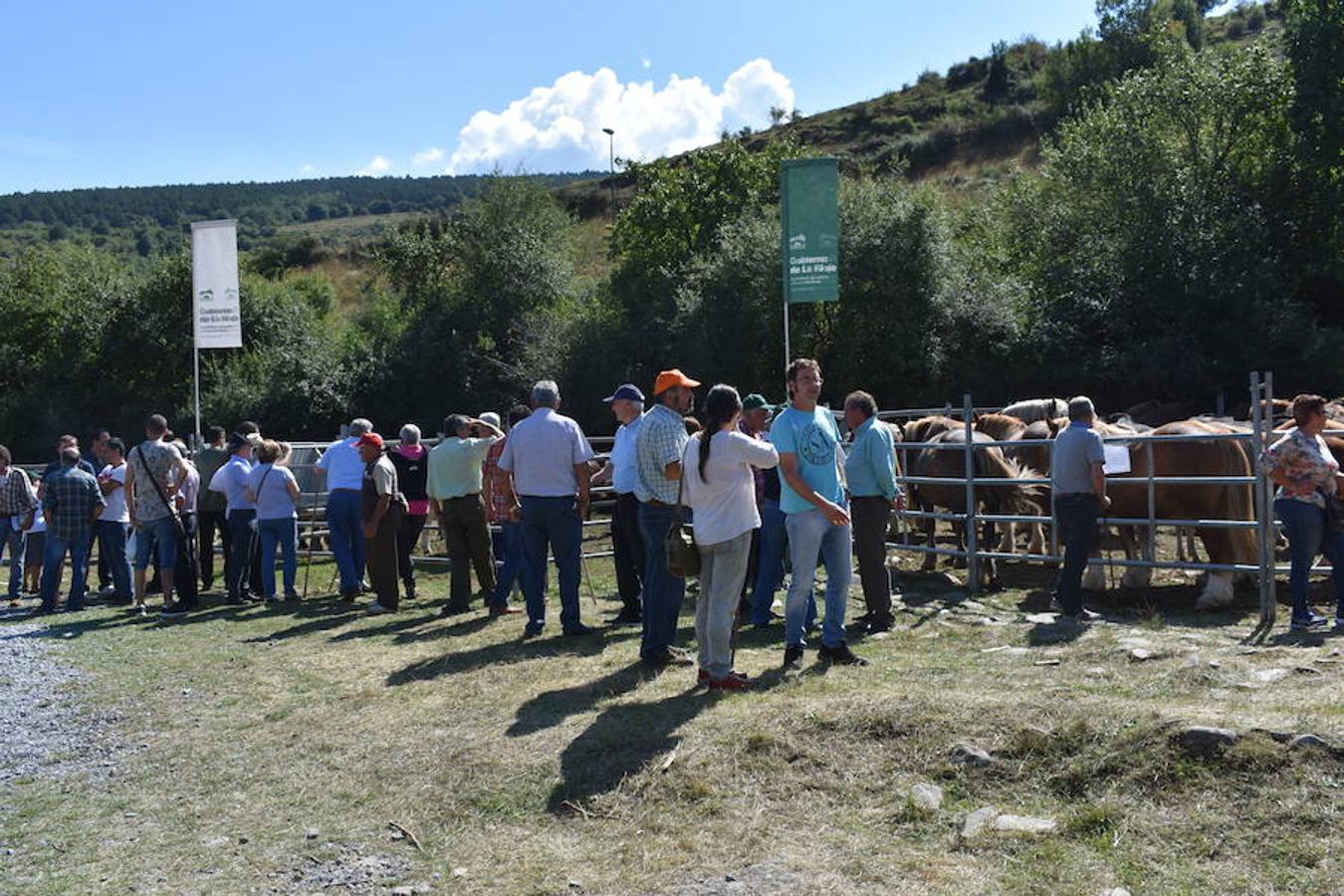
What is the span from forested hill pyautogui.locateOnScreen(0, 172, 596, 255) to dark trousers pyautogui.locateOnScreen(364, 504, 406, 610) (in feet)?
341

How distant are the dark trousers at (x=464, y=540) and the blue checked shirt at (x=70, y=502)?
4546 millimetres

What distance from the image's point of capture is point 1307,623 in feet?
27.3

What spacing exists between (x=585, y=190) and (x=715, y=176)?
38.3 meters

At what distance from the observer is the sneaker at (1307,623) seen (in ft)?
27.3

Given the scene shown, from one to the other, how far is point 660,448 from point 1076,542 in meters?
3.54

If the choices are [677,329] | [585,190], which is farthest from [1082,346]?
[585,190]

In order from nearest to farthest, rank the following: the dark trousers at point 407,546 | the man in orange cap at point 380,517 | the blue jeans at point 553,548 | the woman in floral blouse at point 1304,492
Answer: the woman in floral blouse at point 1304,492 < the blue jeans at point 553,548 < the man in orange cap at point 380,517 < the dark trousers at point 407,546

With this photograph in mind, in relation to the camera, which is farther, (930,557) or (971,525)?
(930,557)

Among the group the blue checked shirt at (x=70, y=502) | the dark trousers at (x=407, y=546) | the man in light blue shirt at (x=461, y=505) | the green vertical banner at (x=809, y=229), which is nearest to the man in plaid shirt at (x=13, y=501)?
the blue checked shirt at (x=70, y=502)

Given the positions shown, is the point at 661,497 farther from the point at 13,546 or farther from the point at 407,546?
the point at 13,546

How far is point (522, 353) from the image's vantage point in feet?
110

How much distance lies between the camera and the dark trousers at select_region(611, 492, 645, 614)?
9.70m

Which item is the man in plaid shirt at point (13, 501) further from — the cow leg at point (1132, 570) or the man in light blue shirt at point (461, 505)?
the cow leg at point (1132, 570)

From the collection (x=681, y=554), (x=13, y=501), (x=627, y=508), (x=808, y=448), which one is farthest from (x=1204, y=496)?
(x=13, y=501)
